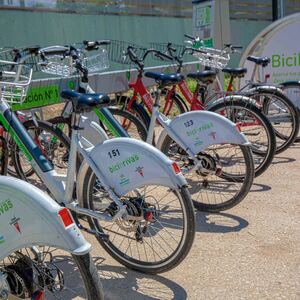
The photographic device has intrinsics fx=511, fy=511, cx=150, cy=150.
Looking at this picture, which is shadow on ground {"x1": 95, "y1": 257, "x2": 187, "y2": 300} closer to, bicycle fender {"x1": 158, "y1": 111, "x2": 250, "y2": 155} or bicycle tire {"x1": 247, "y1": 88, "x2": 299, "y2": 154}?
bicycle fender {"x1": 158, "y1": 111, "x2": 250, "y2": 155}

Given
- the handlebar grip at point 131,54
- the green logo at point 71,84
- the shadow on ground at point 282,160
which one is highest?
the handlebar grip at point 131,54

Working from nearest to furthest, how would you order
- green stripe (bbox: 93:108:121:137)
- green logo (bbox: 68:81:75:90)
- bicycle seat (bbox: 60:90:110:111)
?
bicycle seat (bbox: 60:90:110:111) → green stripe (bbox: 93:108:121:137) → green logo (bbox: 68:81:75:90)

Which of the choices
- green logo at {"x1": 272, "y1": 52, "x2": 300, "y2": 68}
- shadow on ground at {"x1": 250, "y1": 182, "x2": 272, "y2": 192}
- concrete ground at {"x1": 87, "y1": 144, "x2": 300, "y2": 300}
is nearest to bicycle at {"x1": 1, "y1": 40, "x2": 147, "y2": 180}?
concrete ground at {"x1": 87, "y1": 144, "x2": 300, "y2": 300}

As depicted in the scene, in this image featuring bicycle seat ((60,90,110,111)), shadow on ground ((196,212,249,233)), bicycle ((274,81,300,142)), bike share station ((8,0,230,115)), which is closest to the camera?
bicycle seat ((60,90,110,111))

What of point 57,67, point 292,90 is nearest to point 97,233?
point 57,67

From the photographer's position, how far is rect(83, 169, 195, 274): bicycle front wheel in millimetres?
3100

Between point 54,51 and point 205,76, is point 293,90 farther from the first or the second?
point 54,51

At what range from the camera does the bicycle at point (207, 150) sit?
4.02 m

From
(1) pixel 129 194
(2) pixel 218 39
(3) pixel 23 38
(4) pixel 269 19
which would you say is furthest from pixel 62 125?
(4) pixel 269 19

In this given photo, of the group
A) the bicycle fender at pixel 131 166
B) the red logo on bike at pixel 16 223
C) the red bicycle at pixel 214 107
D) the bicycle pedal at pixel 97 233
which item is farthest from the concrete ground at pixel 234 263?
the red logo on bike at pixel 16 223

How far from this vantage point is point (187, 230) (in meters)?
3.09

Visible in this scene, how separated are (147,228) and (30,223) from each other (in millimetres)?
1170

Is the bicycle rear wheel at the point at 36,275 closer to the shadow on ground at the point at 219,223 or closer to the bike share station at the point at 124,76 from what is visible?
the shadow on ground at the point at 219,223

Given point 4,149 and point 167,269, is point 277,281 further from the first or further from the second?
point 4,149
